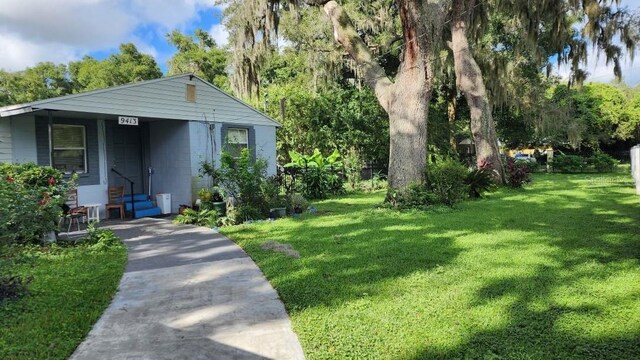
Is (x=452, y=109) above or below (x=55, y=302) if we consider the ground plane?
above

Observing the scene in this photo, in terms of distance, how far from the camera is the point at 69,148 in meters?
10.2

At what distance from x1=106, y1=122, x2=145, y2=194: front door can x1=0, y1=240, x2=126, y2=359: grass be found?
194 inches

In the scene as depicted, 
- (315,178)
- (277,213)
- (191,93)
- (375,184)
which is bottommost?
(277,213)

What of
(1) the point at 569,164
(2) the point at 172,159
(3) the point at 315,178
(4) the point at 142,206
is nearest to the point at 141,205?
(4) the point at 142,206

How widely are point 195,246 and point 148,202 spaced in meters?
5.02

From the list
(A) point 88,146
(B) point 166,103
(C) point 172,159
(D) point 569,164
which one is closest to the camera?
(A) point 88,146

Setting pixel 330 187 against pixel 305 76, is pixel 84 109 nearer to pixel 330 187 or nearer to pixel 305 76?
pixel 330 187

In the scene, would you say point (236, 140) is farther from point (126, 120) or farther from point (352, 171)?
point (352, 171)

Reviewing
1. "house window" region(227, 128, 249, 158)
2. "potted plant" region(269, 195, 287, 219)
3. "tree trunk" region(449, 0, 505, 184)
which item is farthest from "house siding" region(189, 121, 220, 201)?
"tree trunk" region(449, 0, 505, 184)

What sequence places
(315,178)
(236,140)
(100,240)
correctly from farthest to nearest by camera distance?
(315,178), (236,140), (100,240)

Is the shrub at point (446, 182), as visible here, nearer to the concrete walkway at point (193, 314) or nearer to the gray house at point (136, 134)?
the gray house at point (136, 134)

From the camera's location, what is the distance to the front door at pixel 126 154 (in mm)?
11047

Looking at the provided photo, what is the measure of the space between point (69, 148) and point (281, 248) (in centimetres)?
683

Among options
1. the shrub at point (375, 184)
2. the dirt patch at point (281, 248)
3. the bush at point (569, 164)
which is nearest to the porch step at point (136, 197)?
the dirt patch at point (281, 248)
